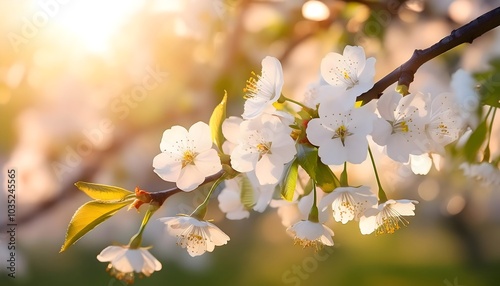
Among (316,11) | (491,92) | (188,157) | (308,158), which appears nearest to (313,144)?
(308,158)

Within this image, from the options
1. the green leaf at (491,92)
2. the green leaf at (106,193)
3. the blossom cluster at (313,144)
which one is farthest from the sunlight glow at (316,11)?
the green leaf at (106,193)

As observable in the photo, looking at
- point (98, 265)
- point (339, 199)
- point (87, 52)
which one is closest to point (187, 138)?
point (339, 199)

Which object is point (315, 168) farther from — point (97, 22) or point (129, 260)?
point (97, 22)

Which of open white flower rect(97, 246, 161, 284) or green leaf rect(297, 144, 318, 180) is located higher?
green leaf rect(297, 144, 318, 180)

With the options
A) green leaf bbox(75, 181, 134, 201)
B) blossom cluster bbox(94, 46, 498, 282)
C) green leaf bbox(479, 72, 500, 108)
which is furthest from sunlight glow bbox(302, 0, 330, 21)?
green leaf bbox(75, 181, 134, 201)

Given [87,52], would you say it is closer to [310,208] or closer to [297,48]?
[297,48]

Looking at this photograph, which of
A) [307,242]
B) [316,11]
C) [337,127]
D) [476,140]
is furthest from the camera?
[316,11]

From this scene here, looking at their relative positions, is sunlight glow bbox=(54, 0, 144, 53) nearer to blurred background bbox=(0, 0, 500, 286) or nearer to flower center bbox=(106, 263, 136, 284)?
blurred background bbox=(0, 0, 500, 286)
